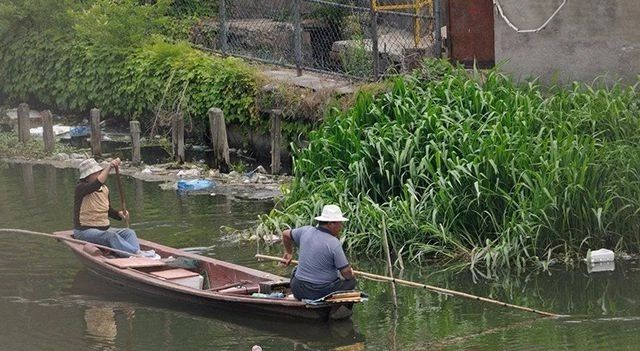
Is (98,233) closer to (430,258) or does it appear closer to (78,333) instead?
(78,333)

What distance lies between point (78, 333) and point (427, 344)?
3.73 meters

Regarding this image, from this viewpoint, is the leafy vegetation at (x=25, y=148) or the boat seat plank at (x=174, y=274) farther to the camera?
the leafy vegetation at (x=25, y=148)

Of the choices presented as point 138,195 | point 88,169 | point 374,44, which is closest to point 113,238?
point 88,169

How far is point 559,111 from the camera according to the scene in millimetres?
16656

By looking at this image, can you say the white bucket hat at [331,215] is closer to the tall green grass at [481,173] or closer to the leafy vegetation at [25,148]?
the tall green grass at [481,173]

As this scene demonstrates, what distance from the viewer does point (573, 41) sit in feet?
60.0

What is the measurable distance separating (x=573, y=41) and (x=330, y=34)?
7899 millimetres

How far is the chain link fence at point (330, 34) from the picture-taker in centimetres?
2120

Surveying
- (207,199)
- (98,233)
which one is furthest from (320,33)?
(98,233)

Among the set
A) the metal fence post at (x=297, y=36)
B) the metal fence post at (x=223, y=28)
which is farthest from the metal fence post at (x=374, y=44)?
the metal fence post at (x=223, y=28)

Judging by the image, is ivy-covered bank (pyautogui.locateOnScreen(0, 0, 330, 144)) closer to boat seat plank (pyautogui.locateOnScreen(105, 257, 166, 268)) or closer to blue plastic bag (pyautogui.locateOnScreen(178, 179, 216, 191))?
blue plastic bag (pyautogui.locateOnScreen(178, 179, 216, 191))

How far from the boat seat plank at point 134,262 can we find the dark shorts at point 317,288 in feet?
8.23

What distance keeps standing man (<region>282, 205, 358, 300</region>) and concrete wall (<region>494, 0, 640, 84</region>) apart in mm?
6685

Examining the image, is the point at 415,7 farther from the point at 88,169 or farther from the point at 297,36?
the point at 88,169
